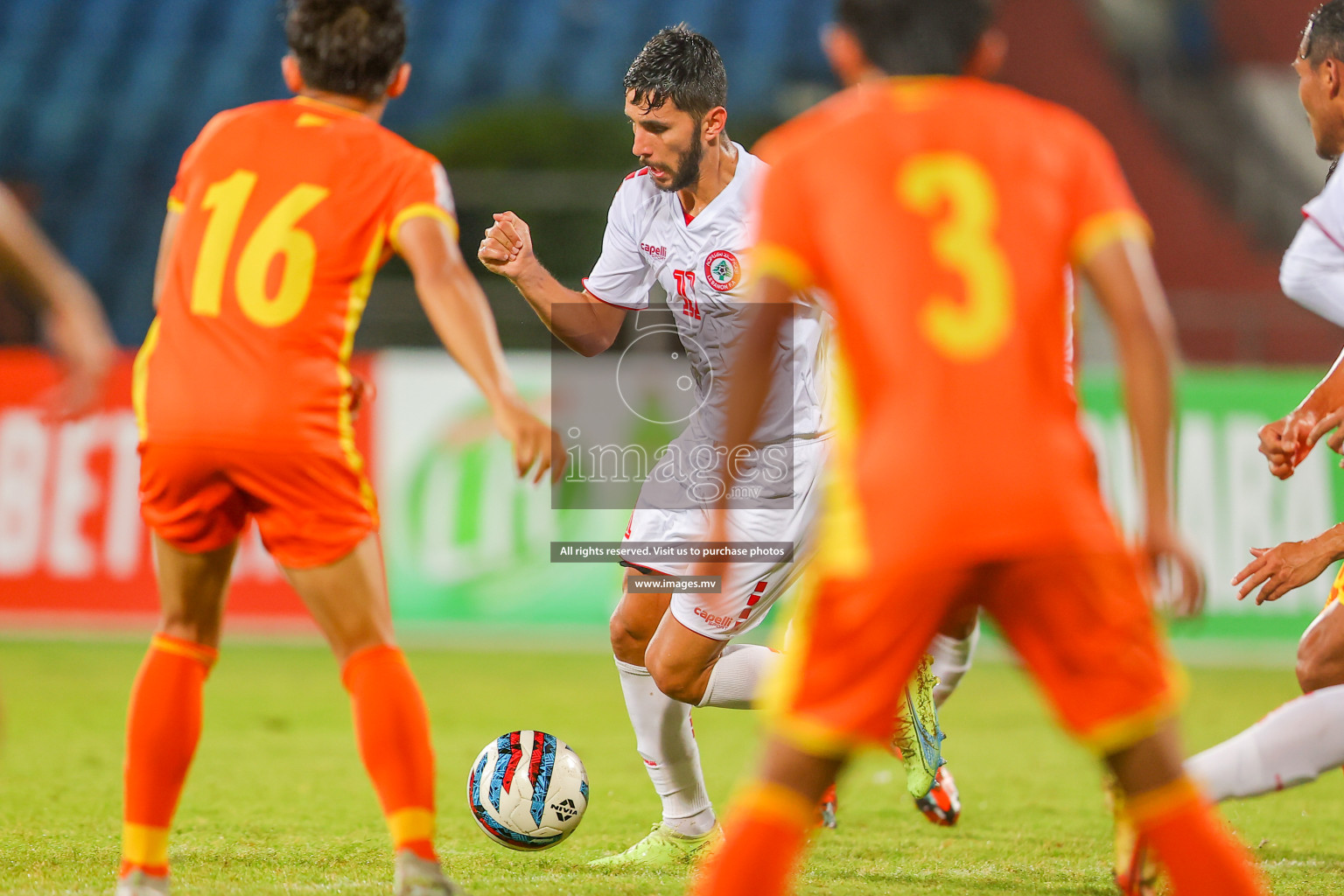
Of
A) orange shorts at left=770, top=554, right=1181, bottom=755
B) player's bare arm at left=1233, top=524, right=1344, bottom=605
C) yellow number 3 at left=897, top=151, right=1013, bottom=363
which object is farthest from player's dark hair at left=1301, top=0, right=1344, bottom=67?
orange shorts at left=770, top=554, right=1181, bottom=755

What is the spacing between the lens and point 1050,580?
Answer: 235 cm

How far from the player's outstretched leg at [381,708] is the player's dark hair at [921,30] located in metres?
1.65

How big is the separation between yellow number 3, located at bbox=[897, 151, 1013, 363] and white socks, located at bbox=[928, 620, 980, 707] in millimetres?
3235

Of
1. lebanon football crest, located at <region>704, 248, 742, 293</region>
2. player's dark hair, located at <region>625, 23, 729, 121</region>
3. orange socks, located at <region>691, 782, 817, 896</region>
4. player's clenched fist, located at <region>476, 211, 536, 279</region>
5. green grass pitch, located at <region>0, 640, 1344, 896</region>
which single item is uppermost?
player's dark hair, located at <region>625, 23, 729, 121</region>

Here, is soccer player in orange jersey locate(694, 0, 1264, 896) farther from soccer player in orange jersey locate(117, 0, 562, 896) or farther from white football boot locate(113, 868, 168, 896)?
white football boot locate(113, 868, 168, 896)

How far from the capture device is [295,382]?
10.6 ft

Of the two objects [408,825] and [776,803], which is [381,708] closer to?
[408,825]

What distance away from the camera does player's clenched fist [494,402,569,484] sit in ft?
10.2

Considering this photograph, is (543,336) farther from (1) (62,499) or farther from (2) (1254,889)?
(2) (1254,889)

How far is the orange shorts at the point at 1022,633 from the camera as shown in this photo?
2350mm

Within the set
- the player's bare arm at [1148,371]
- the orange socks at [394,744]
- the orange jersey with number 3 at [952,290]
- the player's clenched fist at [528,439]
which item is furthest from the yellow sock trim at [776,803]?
the orange socks at [394,744]

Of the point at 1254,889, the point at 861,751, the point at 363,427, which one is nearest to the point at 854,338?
the point at 861,751

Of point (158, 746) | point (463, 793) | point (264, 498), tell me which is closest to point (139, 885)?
point (158, 746)

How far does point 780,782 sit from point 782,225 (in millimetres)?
967
